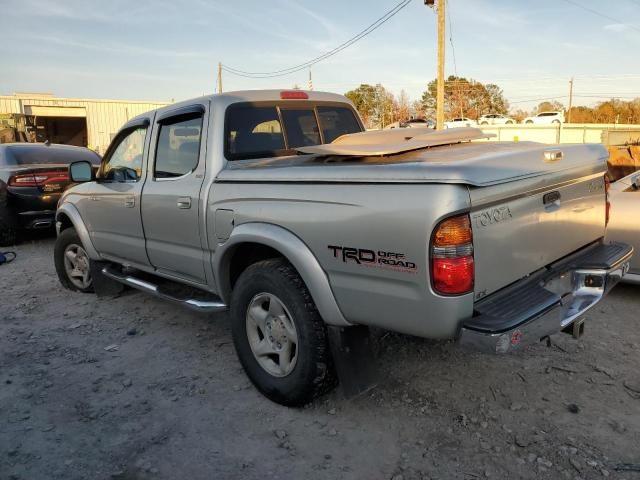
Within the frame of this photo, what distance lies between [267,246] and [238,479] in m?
1.31

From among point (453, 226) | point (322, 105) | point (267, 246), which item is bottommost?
point (267, 246)

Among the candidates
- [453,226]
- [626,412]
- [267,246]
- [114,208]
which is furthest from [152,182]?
[626,412]

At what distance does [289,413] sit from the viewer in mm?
3188

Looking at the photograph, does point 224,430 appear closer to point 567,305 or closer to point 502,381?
point 502,381

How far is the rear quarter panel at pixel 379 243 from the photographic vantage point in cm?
233

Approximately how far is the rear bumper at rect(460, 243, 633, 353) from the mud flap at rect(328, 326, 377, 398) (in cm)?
71

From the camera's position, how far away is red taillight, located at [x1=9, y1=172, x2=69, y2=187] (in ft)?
27.1

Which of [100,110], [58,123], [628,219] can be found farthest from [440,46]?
[58,123]

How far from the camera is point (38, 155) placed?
29.3 ft

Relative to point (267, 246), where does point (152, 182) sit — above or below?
above

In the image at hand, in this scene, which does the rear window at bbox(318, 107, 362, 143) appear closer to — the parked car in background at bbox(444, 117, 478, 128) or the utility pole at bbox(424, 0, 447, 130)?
the utility pole at bbox(424, 0, 447, 130)

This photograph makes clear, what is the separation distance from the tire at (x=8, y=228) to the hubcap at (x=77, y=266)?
3181 mm

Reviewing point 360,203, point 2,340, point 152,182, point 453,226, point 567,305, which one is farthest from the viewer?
point 2,340

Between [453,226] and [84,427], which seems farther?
[84,427]
